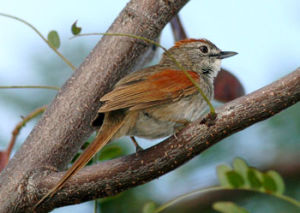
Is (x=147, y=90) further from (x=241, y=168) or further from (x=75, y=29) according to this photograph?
(x=241, y=168)

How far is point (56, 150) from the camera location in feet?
11.1

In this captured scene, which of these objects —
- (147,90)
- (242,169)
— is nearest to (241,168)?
(242,169)

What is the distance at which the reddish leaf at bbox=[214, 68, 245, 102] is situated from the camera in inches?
147

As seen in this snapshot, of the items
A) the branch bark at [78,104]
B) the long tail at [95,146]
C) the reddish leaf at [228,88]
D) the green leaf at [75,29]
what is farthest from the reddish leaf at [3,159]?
the reddish leaf at [228,88]

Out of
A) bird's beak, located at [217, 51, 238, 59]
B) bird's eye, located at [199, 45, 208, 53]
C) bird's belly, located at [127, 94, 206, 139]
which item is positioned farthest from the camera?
bird's eye, located at [199, 45, 208, 53]

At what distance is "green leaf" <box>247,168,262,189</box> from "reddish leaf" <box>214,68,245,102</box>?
123 centimetres

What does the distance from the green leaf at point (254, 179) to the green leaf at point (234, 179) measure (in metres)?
0.04

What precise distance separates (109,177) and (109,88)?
2.82 feet

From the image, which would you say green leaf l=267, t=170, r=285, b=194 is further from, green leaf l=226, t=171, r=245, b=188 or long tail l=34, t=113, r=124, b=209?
long tail l=34, t=113, r=124, b=209

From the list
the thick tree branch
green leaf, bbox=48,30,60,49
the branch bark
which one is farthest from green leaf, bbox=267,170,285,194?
green leaf, bbox=48,30,60,49

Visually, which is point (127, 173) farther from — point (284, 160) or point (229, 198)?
point (284, 160)

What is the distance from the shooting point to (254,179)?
2543mm

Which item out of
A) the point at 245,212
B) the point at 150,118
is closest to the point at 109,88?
the point at 150,118

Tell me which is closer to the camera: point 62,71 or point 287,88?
point 287,88
